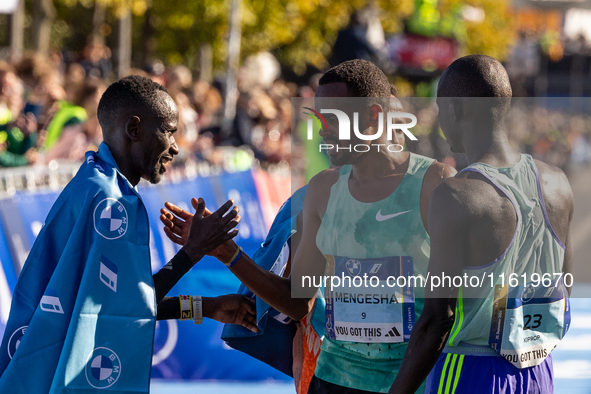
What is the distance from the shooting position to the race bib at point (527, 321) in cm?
239

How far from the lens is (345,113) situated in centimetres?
285

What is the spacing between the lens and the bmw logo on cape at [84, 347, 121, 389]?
269 centimetres

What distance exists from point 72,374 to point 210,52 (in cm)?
2177

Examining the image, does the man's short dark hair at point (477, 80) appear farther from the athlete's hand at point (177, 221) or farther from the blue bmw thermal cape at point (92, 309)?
the blue bmw thermal cape at point (92, 309)

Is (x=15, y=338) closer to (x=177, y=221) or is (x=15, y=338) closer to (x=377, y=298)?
(x=177, y=221)

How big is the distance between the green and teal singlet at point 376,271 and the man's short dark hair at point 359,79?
292 mm

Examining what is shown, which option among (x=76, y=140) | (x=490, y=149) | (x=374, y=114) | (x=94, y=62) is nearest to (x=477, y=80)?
(x=490, y=149)

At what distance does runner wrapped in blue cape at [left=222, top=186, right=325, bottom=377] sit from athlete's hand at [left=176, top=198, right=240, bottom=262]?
0.40 meters

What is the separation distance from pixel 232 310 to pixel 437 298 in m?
1.23

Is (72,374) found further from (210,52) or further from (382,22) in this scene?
(382,22)

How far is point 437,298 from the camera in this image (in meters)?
2.39

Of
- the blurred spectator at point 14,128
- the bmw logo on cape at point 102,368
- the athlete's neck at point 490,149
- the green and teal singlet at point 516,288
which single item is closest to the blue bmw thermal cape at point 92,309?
the bmw logo on cape at point 102,368

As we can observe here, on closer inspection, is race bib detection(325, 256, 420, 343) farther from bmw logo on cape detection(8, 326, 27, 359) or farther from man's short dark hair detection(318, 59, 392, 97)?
bmw logo on cape detection(8, 326, 27, 359)

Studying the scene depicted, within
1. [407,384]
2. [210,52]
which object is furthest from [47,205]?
[210,52]
